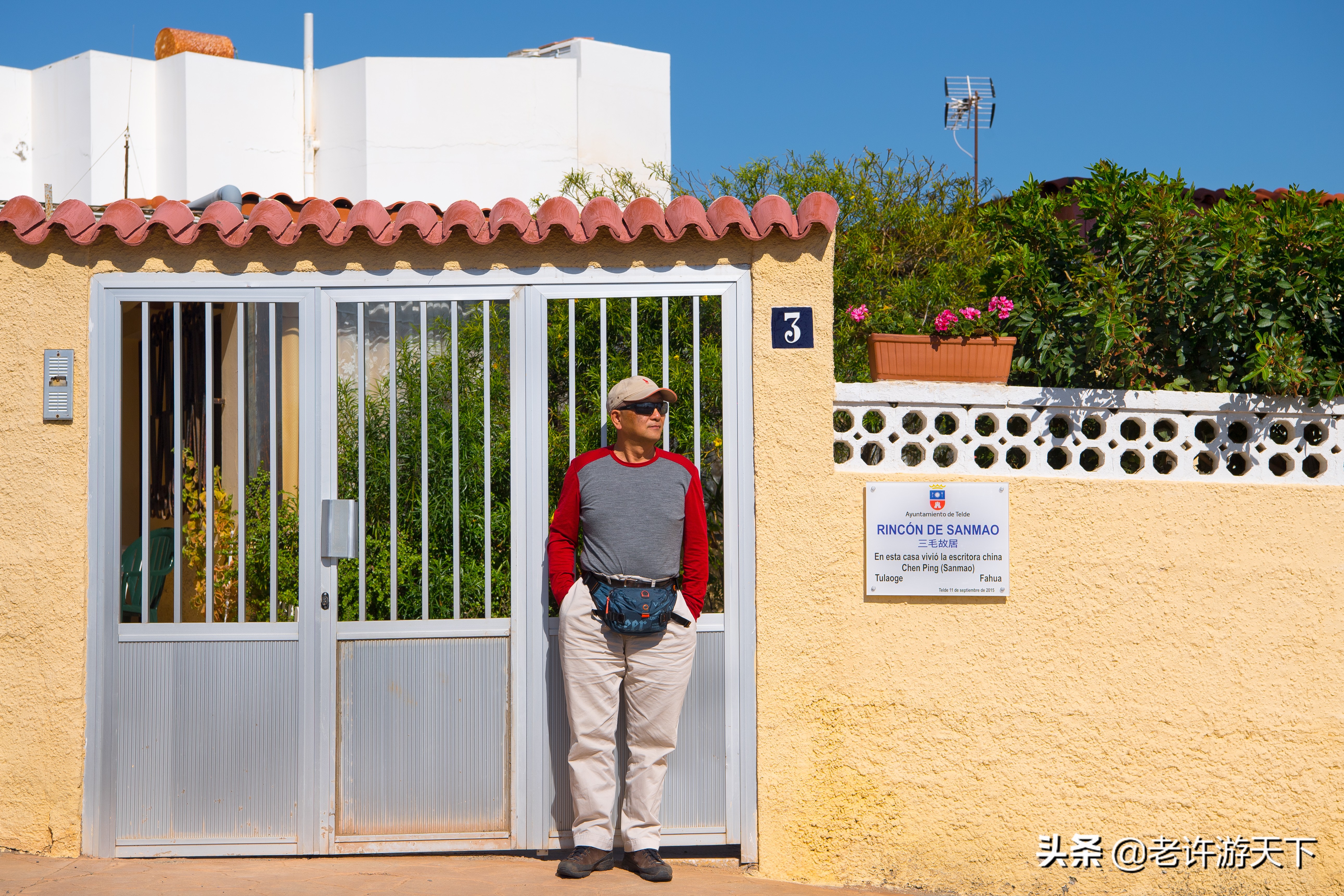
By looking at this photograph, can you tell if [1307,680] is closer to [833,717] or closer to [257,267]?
[833,717]

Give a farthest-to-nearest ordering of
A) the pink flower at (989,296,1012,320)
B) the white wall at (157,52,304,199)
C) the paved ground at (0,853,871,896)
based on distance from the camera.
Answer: the white wall at (157,52,304,199)
the pink flower at (989,296,1012,320)
the paved ground at (0,853,871,896)

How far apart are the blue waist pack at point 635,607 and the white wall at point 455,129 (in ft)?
31.8

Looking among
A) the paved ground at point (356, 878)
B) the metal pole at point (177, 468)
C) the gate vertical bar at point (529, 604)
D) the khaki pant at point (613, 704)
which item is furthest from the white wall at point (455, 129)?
the paved ground at point (356, 878)

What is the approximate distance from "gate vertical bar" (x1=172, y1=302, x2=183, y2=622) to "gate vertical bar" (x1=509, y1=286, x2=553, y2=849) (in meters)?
1.32

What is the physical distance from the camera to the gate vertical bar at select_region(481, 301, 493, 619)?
14.3 ft

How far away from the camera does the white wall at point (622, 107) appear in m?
13.3

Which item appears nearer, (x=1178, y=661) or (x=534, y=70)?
(x=1178, y=661)

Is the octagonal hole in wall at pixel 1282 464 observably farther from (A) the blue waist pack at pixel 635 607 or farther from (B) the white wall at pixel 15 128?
(B) the white wall at pixel 15 128

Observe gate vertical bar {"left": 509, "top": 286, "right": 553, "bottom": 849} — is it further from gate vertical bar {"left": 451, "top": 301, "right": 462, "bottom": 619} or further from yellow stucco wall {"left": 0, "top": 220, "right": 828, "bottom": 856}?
yellow stucco wall {"left": 0, "top": 220, "right": 828, "bottom": 856}

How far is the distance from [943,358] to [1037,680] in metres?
1.35

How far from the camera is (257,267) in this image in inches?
172

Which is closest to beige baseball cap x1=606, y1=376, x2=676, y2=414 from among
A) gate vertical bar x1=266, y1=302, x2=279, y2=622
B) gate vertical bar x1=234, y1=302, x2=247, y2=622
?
gate vertical bar x1=266, y1=302, x2=279, y2=622

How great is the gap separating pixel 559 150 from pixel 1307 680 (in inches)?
421

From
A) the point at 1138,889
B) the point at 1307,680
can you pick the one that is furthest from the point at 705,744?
the point at 1307,680
